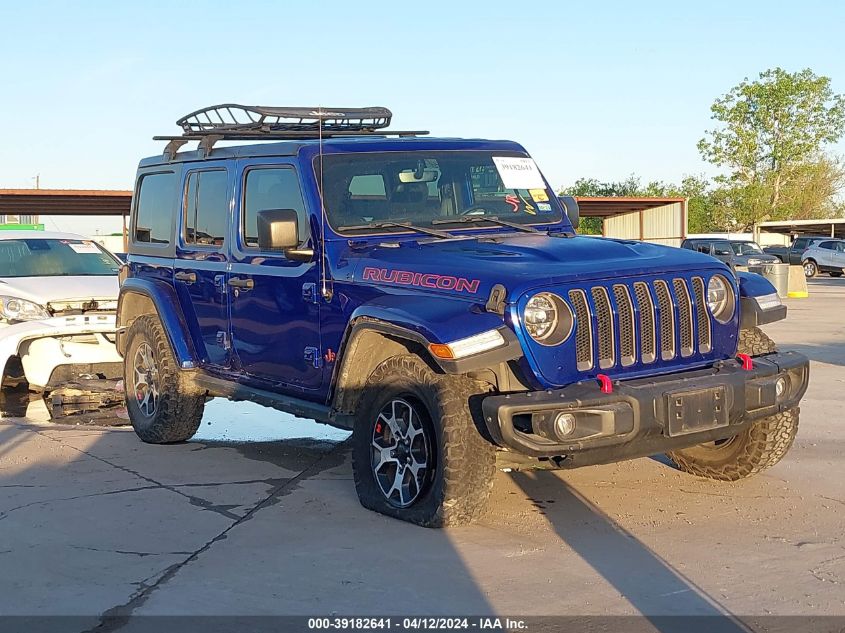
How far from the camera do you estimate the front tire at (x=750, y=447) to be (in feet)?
20.6

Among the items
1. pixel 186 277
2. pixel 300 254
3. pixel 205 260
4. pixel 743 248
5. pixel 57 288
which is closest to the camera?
pixel 300 254

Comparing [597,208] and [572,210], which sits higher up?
[572,210]

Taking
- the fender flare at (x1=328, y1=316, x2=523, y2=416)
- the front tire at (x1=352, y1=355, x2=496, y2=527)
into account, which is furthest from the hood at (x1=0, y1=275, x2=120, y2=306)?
the front tire at (x1=352, y1=355, x2=496, y2=527)

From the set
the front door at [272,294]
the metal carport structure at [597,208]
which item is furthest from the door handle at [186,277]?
the metal carport structure at [597,208]

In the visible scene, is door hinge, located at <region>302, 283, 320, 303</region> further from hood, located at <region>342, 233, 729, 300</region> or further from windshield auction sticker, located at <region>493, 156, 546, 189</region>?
windshield auction sticker, located at <region>493, 156, 546, 189</region>

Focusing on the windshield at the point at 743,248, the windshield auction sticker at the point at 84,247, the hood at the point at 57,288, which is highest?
the windshield auction sticker at the point at 84,247

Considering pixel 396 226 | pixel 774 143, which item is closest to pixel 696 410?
pixel 396 226

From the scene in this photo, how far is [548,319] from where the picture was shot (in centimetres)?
539

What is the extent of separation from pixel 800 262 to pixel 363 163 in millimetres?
38623

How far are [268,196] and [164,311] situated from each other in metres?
1.40

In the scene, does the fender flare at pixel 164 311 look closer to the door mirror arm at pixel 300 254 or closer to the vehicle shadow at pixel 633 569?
the door mirror arm at pixel 300 254

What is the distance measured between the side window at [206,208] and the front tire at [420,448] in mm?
2111

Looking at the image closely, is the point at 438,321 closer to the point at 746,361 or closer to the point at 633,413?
the point at 633,413

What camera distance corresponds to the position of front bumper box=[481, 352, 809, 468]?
203 inches
